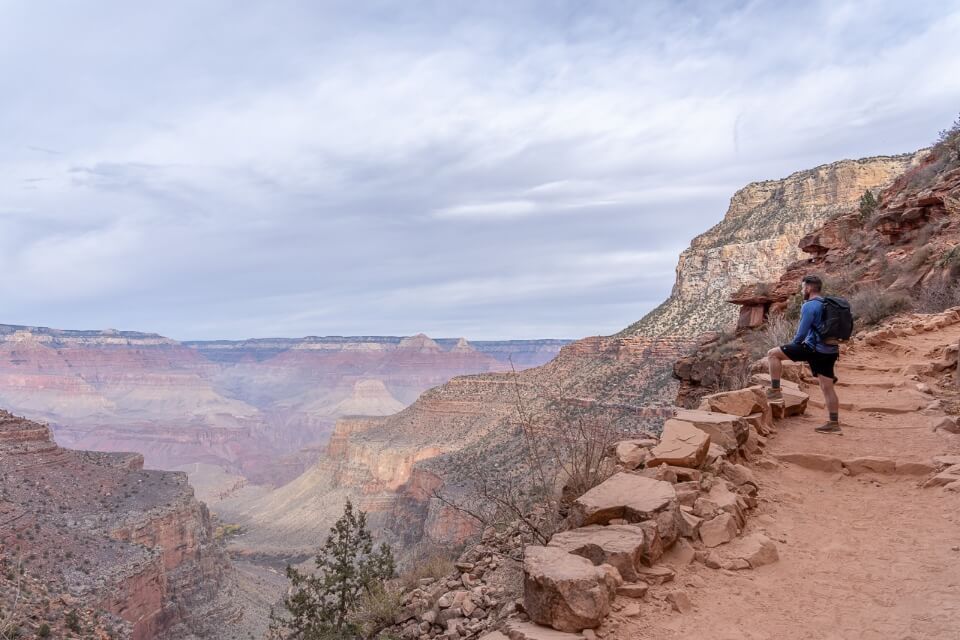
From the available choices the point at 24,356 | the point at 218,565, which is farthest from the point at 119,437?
the point at 218,565

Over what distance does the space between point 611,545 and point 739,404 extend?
3996mm

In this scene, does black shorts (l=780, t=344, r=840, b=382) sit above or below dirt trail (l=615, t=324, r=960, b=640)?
above

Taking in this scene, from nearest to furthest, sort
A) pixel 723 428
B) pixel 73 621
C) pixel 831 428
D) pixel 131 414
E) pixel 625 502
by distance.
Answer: pixel 625 502
pixel 723 428
pixel 831 428
pixel 73 621
pixel 131 414

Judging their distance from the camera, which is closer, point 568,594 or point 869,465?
point 568,594

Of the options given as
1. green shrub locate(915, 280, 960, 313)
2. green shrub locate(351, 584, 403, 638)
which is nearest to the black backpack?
green shrub locate(351, 584, 403, 638)

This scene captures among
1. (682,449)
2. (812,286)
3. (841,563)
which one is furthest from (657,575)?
(812,286)

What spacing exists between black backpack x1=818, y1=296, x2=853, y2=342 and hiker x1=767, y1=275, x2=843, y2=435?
63 mm

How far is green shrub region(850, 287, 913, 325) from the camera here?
563 inches

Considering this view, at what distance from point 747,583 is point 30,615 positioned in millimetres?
21902

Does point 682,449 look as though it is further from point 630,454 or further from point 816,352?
point 816,352

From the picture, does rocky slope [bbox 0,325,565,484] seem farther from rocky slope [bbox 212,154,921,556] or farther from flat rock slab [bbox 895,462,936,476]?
flat rock slab [bbox 895,462,936,476]

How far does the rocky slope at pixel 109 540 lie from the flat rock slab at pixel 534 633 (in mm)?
21525

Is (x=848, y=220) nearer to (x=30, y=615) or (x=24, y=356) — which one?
(x=30, y=615)

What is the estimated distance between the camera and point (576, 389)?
44500 mm
